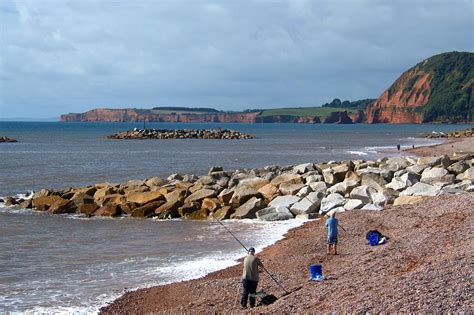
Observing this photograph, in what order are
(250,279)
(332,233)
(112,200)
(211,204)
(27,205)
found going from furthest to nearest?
(27,205), (112,200), (211,204), (332,233), (250,279)

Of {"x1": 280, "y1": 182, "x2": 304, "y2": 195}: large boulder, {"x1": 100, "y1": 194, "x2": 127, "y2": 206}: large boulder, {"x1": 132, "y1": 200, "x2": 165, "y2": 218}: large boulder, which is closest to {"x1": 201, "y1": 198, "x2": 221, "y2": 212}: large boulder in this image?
{"x1": 132, "y1": 200, "x2": 165, "y2": 218}: large boulder

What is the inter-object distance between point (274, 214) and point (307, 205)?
121 cm

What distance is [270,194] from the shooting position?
2383 cm

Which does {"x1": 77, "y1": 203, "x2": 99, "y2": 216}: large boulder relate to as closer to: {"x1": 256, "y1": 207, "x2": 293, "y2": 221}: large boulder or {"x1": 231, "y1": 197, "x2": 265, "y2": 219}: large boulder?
{"x1": 231, "y1": 197, "x2": 265, "y2": 219}: large boulder

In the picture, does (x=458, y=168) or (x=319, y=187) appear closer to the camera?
(x=319, y=187)

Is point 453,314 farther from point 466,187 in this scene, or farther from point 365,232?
point 466,187

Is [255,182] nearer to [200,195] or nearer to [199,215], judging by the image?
[200,195]

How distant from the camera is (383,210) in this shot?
64.8 ft

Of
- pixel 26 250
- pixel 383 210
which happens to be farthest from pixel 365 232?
pixel 26 250

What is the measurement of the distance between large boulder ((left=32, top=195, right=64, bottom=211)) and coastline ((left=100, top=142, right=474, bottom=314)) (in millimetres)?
11305

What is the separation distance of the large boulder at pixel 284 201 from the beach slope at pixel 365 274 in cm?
307

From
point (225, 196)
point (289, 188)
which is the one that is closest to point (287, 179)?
point (289, 188)

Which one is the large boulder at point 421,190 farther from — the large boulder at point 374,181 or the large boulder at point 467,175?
the large boulder at point 467,175

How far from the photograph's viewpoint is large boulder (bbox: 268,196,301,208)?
2183 cm
